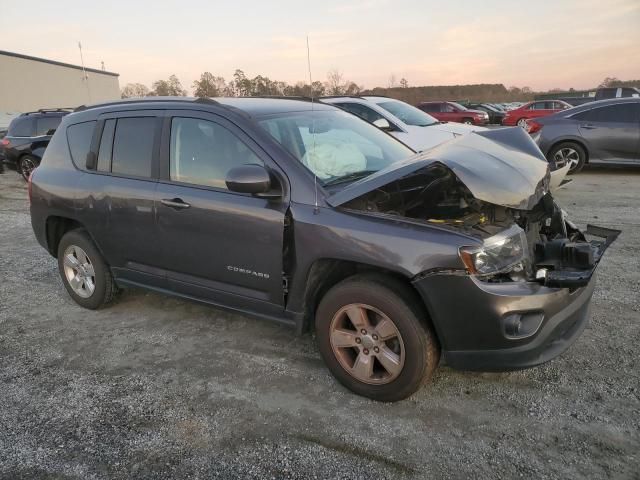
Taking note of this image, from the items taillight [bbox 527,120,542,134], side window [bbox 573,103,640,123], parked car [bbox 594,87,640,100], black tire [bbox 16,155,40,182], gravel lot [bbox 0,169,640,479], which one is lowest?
gravel lot [bbox 0,169,640,479]

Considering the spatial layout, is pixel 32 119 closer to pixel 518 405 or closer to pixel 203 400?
pixel 203 400

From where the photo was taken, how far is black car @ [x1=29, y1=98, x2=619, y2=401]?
2.63 meters

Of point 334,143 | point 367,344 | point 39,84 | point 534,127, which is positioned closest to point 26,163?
point 334,143

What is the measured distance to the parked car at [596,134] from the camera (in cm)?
962

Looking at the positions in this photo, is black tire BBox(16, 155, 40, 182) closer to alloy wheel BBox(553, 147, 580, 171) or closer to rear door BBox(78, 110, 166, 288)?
rear door BBox(78, 110, 166, 288)

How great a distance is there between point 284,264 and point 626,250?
13.8 ft

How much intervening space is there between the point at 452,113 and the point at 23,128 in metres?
18.9

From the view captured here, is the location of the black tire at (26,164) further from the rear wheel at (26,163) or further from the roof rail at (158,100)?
the roof rail at (158,100)

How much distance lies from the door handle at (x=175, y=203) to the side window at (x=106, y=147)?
0.82 m

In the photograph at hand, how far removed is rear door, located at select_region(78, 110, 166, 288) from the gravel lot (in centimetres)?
60

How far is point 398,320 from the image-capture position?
8.93 feet

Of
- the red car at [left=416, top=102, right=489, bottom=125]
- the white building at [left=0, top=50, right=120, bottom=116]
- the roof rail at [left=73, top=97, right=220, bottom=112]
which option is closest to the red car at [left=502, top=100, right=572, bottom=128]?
the red car at [left=416, top=102, right=489, bottom=125]

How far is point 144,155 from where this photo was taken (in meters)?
3.79

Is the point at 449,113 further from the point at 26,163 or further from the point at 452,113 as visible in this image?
the point at 26,163
